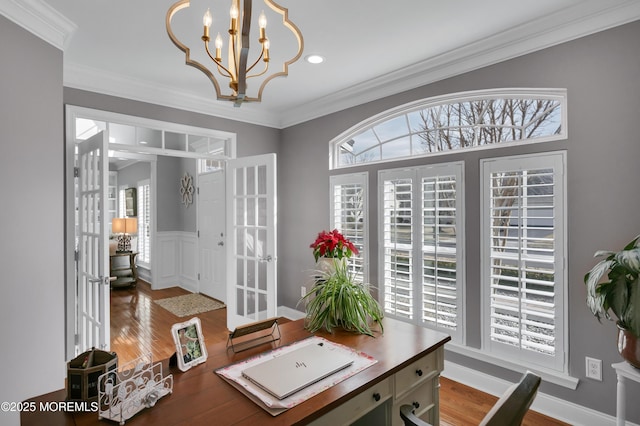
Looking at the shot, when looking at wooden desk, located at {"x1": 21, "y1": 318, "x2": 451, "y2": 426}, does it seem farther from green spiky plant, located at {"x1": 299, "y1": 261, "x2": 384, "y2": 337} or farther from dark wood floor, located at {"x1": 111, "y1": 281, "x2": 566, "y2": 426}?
dark wood floor, located at {"x1": 111, "y1": 281, "x2": 566, "y2": 426}

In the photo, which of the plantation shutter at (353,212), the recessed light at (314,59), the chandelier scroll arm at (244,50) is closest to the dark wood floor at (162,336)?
the plantation shutter at (353,212)

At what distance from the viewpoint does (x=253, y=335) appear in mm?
1677

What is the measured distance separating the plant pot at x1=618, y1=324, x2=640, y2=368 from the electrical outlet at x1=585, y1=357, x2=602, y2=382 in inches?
16.8

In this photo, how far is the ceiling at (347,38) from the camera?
211 cm

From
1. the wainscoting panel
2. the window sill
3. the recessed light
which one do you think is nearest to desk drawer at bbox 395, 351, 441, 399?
the window sill

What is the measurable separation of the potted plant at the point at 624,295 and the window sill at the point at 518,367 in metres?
0.58

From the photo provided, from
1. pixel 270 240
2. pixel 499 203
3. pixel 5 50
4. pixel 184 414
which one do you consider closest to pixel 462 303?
pixel 499 203

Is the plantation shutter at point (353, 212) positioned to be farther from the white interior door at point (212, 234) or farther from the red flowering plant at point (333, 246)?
the white interior door at point (212, 234)

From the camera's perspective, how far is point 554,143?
2.31 meters

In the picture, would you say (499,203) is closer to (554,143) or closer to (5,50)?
(554,143)

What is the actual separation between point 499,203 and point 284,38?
6.56 ft

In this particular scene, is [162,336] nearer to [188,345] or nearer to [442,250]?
[188,345]

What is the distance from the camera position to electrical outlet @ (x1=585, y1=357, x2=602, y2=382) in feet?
7.02

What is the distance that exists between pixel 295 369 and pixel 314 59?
7.97ft
